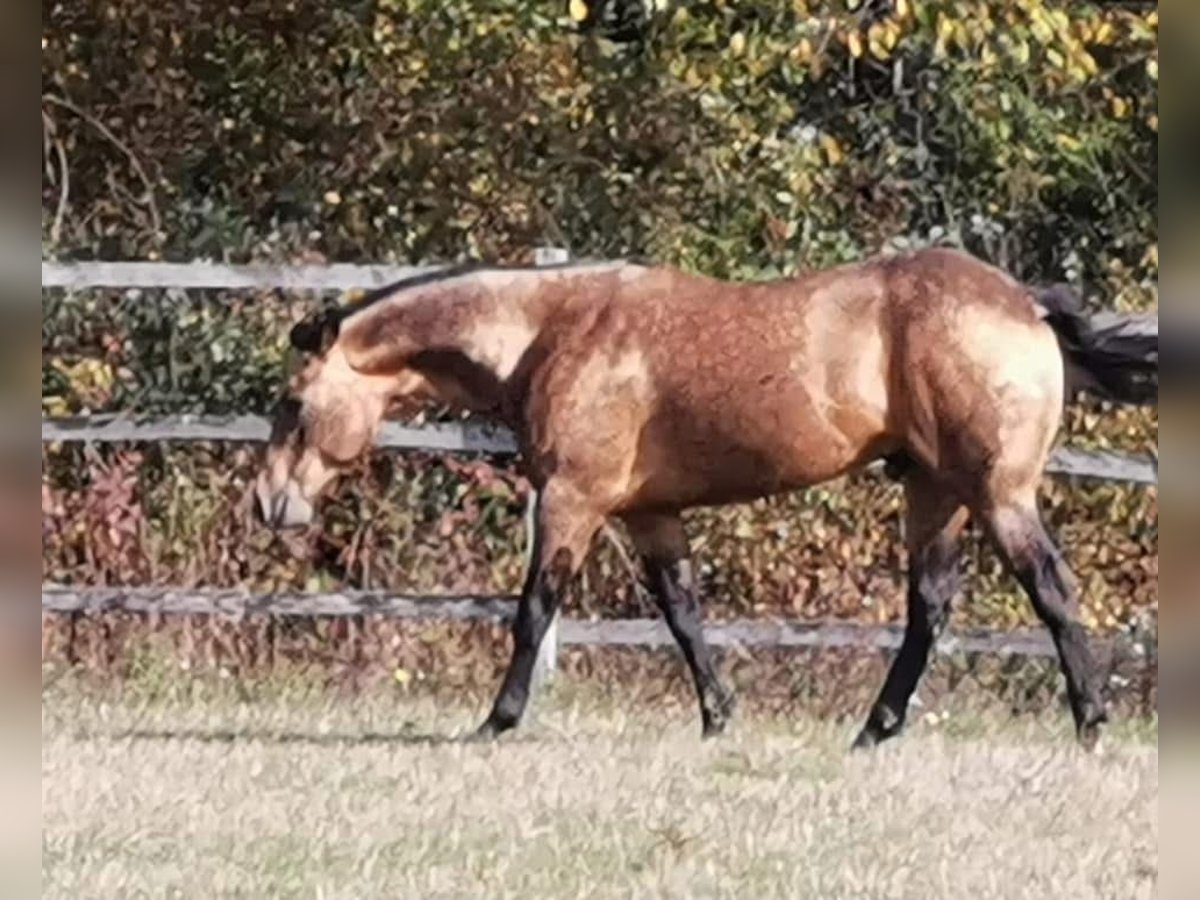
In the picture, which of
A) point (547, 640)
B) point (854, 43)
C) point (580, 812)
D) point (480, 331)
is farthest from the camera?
point (854, 43)

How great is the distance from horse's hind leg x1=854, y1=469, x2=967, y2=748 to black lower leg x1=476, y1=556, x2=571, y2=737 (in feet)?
3.27

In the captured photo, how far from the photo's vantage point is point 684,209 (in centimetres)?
988

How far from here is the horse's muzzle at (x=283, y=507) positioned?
23.6ft

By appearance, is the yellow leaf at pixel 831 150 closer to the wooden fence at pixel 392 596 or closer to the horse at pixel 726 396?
the wooden fence at pixel 392 596

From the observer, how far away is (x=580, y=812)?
525 centimetres

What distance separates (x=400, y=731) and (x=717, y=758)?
1.15 m

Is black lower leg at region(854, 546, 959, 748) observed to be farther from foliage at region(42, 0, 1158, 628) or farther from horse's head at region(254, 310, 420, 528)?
foliage at region(42, 0, 1158, 628)

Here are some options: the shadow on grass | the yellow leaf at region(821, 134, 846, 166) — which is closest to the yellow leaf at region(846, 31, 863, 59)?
the yellow leaf at region(821, 134, 846, 166)

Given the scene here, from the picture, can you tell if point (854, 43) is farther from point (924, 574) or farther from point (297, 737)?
point (297, 737)

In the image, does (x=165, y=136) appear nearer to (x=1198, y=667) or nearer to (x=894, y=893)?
(x=894, y=893)

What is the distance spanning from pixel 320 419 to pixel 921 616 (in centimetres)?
189

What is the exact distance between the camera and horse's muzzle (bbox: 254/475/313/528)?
23.6 feet

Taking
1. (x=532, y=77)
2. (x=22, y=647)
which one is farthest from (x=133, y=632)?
(x=22, y=647)

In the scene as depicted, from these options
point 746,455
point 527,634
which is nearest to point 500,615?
point 527,634
